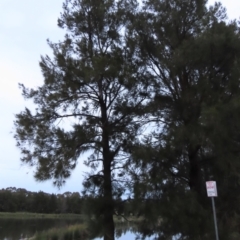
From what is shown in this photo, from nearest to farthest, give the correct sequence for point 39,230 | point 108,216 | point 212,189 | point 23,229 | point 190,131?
point 212,189
point 190,131
point 108,216
point 39,230
point 23,229

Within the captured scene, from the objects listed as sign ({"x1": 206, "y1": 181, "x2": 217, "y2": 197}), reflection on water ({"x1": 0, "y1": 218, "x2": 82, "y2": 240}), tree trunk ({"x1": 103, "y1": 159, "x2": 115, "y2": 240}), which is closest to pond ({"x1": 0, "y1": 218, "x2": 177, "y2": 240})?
reflection on water ({"x1": 0, "y1": 218, "x2": 82, "y2": 240})

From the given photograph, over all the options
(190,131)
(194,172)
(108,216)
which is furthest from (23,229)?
(190,131)

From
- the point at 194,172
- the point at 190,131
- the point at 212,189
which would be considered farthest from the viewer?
the point at 194,172

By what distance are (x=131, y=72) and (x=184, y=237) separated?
19.6ft

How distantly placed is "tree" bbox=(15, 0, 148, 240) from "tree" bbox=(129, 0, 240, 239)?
1.11 meters

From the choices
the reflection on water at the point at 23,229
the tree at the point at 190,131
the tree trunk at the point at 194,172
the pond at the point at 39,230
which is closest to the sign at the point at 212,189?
the tree at the point at 190,131

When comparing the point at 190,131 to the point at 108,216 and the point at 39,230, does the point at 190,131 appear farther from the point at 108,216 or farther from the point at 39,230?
the point at 39,230

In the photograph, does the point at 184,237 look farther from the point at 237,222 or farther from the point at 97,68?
the point at 97,68

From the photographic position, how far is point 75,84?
598 inches

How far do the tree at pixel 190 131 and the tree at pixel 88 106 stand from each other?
1106 mm

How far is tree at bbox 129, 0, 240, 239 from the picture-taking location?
40.9 feet

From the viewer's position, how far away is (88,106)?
51.6ft

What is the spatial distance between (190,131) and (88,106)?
4518 millimetres

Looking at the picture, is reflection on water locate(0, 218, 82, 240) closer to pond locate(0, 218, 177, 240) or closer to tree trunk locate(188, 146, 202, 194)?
pond locate(0, 218, 177, 240)
